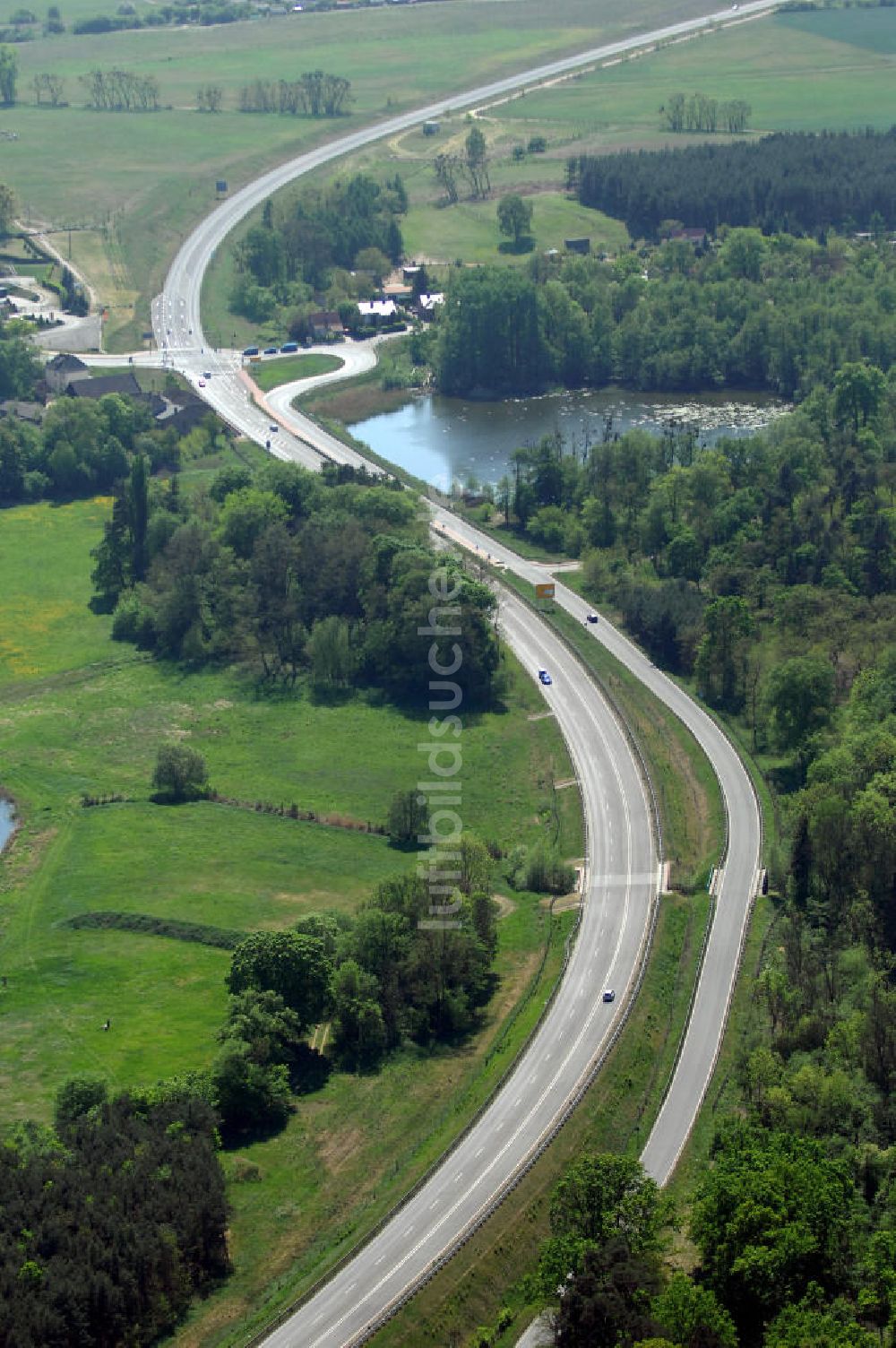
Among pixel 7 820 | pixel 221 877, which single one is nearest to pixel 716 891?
pixel 221 877

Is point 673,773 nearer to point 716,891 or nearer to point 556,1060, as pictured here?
point 716,891

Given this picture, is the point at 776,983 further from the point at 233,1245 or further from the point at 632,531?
the point at 632,531

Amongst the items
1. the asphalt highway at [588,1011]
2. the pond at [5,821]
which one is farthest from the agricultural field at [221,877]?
the asphalt highway at [588,1011]

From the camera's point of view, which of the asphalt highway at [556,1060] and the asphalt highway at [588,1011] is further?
the asphalt highway at [588,1011]

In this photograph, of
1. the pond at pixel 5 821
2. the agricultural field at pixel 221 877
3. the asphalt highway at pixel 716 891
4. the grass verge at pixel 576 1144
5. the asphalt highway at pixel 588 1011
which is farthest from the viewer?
the pond at pixel 5 821

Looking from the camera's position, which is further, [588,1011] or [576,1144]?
[588,1011]

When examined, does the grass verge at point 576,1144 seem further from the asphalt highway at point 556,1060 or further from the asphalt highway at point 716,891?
the asphalt highway at point 556,1060

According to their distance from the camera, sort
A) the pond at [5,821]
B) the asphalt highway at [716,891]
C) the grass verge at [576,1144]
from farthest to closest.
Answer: the pond at [5,821], the asphalt highway at [716,891], the grass verge at [576,1144]

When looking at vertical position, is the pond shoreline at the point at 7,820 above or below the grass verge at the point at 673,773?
below
